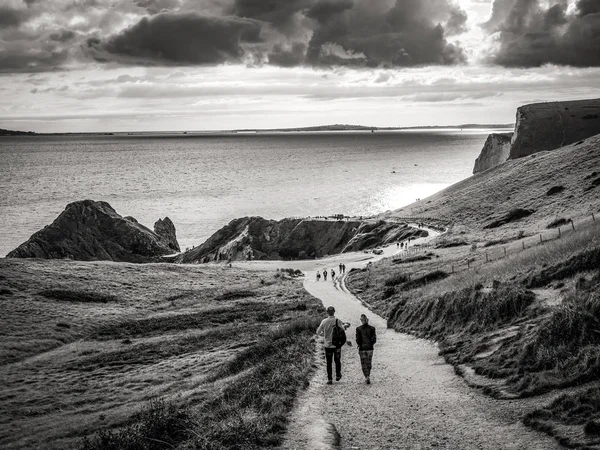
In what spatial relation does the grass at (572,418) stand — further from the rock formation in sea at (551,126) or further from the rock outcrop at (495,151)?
the rock outcrop at (495,151)

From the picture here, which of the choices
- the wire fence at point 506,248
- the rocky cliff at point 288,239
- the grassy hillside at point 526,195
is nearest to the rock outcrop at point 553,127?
the grassy hillside at point 526,195

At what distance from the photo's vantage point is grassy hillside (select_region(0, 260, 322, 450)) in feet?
40.6

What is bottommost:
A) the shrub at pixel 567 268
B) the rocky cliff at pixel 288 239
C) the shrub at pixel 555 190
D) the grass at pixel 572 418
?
the grass at pixel 572 418

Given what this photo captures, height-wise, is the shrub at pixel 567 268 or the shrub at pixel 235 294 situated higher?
the shrub at pixel 567 268

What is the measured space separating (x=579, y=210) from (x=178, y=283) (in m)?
39.6

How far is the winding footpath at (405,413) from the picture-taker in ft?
33.7

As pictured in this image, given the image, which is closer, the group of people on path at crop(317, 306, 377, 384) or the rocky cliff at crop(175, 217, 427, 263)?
the group of people on path at crop(317, 306, 377, 384)

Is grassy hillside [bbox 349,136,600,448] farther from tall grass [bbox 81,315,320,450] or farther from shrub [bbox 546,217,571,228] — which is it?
shrub [bbox 546,217,571,228]

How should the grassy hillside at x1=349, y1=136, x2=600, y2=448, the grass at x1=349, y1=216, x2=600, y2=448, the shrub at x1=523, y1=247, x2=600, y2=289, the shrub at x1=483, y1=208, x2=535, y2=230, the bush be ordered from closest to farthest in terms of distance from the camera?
the grassy hillside at x1=349, y1=136, x2=600, y2=448, the bush, the grass at x1=349, y1=216, x2=600, y2=448, the shrub at x1=523, y1=247, x2=600, y2=289, the shrub at x1=483, y1=208, x2=535, y2=230

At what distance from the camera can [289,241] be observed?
82688 millimetres

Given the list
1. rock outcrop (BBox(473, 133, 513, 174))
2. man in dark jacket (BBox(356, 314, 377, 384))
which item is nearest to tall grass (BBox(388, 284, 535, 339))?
man in dark jacket (BBox(356, 314, 377, 384))

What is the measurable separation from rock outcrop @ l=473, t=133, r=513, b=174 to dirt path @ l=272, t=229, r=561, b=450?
122m

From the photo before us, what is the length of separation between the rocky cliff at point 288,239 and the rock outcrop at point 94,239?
5.72 meters

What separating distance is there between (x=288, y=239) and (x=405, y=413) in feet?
233
